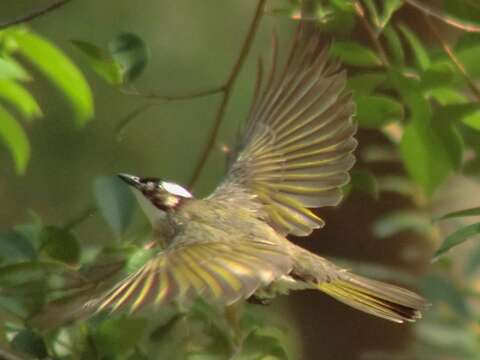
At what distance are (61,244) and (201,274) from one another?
231mm

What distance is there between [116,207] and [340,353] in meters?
2.10

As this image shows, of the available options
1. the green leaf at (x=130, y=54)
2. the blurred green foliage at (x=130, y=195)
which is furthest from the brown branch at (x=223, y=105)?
the green leaf at (x=130, y=54)

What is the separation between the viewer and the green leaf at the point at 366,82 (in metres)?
2.32

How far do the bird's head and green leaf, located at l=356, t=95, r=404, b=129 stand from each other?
36cm

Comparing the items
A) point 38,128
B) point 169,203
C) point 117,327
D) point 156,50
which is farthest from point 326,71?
point 156,50

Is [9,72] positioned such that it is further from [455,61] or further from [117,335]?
[455,61]

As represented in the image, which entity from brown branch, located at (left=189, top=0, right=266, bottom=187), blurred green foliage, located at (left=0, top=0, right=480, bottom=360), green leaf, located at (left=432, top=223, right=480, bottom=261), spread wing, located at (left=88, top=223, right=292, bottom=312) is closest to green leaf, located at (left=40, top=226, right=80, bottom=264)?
blurred green foliage, located at (left=0, top=0, right=480, bottom=360)

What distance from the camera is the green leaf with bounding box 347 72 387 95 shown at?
7.61 ft

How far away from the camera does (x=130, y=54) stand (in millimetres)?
2248

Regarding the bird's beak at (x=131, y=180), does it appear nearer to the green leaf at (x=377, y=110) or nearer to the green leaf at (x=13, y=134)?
the green leaf at (x=13, y=134)

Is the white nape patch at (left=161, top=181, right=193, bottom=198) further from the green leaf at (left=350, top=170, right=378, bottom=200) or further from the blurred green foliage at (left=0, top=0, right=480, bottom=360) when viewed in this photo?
the green leaf at (left=350, top=170, right=378, bottom=200)

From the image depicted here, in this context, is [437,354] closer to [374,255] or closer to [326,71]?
[374,255]

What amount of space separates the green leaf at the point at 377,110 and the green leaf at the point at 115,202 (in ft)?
1.53

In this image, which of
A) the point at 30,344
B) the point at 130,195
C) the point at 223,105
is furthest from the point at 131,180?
the point at 30,344
